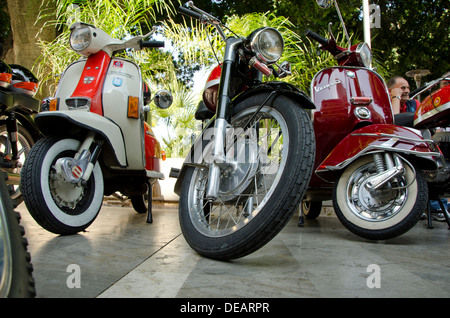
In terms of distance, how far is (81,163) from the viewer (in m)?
2.23

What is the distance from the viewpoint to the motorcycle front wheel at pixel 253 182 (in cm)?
157

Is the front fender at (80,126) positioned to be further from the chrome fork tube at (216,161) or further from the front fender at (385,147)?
the front fender at (385,147)

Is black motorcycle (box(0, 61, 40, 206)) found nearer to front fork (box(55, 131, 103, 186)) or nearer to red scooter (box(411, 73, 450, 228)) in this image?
front fork (box(55, 131, 103, 186))

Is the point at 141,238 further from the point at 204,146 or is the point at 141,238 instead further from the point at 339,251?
the point at 339,251

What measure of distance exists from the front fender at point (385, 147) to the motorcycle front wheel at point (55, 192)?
154cm

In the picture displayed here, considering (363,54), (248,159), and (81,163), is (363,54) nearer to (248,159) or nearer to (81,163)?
(248,159)

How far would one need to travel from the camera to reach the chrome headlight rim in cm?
267

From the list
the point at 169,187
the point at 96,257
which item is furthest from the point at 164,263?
the point at 169,187

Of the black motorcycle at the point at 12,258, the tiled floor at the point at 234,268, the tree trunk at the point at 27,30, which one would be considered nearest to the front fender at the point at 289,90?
the tiled floor at the point at 234,268

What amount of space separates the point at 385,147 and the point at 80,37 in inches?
84.5

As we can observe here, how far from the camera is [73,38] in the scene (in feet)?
8.77

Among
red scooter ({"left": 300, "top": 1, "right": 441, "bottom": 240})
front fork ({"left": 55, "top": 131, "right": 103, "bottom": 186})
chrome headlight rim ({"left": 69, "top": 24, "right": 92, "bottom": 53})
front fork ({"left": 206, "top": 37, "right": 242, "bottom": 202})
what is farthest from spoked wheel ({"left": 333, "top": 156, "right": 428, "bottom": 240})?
chrome headlight rim ({"left": 69, "top": 24, "right": 92, "bottom": 53})

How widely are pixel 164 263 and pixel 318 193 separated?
78.9 inches

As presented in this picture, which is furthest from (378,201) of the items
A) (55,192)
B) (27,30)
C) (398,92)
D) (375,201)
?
(27,30)
